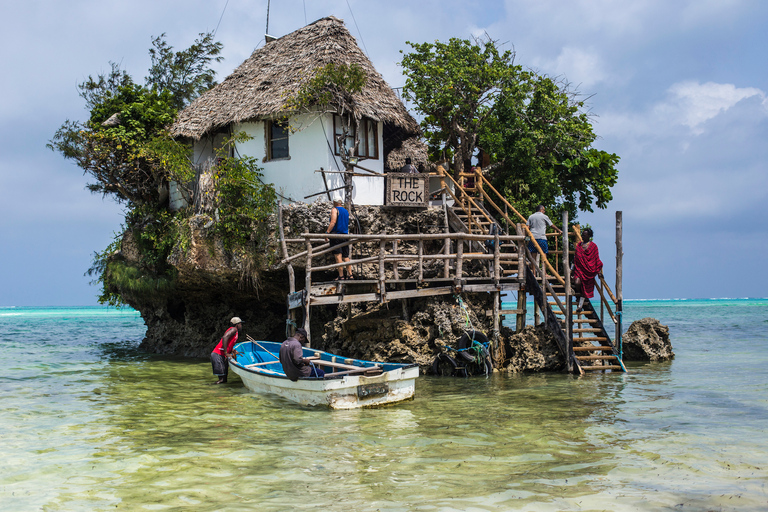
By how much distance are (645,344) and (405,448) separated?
13.1 meters

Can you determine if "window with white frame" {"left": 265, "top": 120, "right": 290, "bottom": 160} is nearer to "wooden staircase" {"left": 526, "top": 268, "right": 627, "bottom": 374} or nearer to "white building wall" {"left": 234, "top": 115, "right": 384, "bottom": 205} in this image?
"white building wall" {"left": 234, "top": 115, "right": 384, "bottom": 205}

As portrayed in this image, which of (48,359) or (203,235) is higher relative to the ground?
(203,235)

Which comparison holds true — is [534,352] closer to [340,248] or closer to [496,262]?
[496,262]

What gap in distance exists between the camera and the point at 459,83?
20.0m

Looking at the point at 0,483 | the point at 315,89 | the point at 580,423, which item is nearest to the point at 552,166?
the point at 315,89

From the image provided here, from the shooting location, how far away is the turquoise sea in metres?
6.44

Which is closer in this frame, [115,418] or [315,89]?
[115,418]

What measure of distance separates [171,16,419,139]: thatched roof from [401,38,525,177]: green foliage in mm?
1039

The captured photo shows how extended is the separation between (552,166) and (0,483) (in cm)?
1833

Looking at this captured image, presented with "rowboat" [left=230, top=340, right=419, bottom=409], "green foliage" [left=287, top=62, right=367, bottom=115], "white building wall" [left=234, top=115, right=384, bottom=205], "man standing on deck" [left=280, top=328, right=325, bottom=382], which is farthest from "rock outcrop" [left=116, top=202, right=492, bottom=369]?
"man standing on deck" [left=280, top=328, right=325, bottom=382]

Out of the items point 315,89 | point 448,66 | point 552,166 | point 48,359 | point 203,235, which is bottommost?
point 48,359

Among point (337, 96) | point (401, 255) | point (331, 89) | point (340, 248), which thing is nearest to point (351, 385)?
point (401, 255)

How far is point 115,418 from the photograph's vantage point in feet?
35.0

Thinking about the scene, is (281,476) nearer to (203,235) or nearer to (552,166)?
(203,235)
